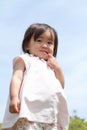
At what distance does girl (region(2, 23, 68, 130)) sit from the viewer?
3.23 meters

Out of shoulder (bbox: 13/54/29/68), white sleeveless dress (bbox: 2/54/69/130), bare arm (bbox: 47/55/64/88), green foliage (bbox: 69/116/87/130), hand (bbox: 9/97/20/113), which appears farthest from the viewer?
green foliage (bbox: 69/116/87/130)

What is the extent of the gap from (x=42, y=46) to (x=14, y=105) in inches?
24.9

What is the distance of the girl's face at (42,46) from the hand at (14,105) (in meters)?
0.55

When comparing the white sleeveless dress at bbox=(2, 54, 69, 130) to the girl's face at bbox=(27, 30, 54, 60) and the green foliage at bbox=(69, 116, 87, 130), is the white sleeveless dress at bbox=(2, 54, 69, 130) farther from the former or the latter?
the green foliage at bbox=(69, 116, 87, 130)

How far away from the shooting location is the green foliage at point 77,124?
625 inches

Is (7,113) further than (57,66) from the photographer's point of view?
No

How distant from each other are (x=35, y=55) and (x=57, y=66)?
190mm

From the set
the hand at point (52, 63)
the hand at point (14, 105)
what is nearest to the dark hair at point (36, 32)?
the hand at point (52, 63)

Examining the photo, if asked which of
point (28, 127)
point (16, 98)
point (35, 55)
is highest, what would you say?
point (35, 55)

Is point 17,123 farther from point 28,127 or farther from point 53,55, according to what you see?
point 53,55

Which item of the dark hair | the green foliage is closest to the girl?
the dark hair

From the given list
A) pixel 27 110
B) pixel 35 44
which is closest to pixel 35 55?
pixel 35 44

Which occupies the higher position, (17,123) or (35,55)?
(35,55)

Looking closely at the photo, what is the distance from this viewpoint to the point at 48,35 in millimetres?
3641
